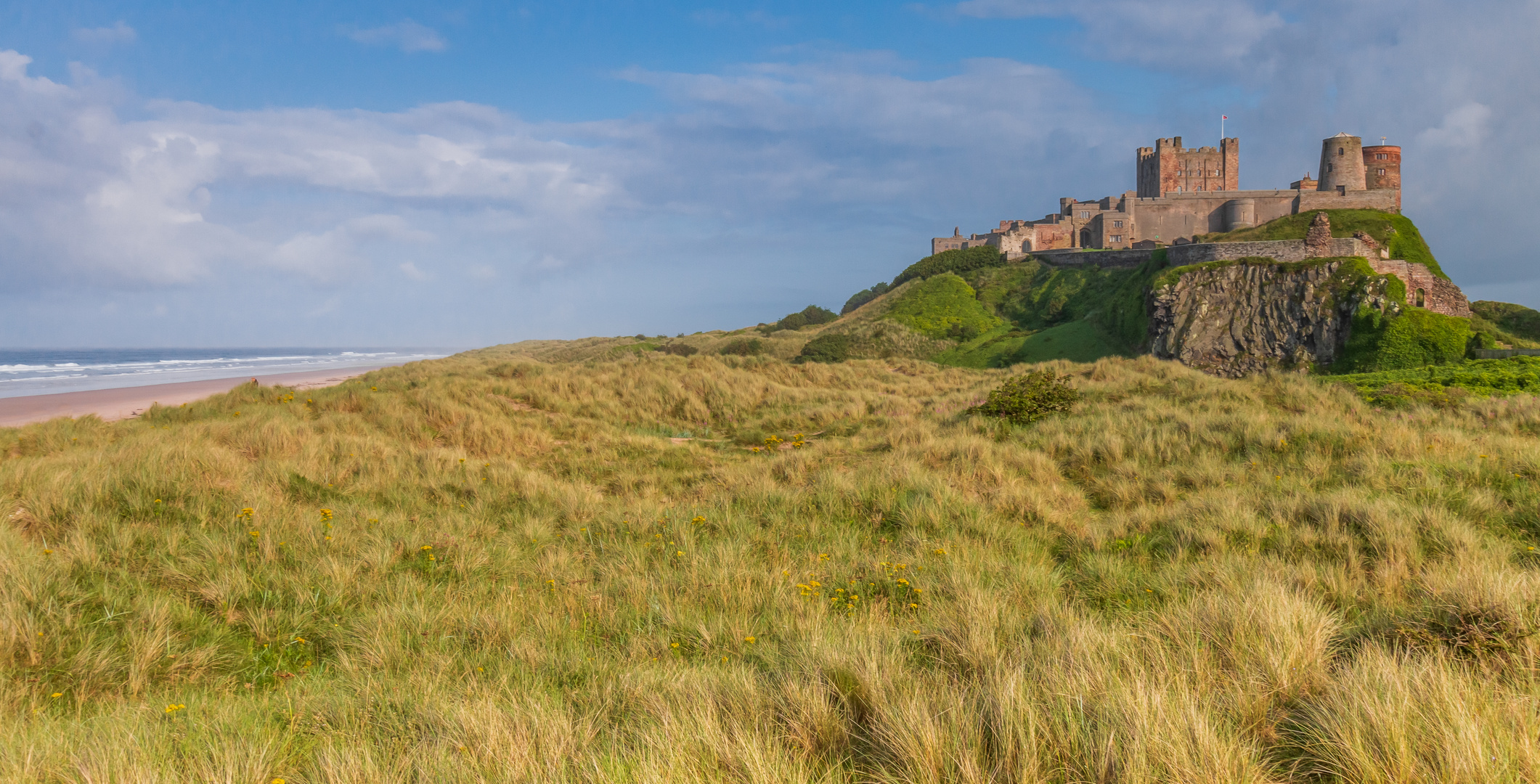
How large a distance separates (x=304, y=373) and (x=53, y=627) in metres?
50.3

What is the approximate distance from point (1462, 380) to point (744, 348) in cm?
3232

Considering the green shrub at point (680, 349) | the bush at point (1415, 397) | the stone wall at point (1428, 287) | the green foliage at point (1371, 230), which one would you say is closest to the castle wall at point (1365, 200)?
the green foliage at point (1371, 230)

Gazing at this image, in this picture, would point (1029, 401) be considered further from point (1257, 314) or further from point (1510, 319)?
point (1510, 319)

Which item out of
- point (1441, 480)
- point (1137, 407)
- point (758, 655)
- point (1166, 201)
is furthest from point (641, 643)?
point (1166, 201)

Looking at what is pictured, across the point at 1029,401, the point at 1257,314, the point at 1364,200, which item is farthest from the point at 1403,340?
the point at 1364,200

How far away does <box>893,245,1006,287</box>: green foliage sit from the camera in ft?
186

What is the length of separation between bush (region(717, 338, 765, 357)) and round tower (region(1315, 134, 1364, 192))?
4030 cm

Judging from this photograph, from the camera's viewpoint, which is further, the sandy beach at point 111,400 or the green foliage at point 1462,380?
the sandy beach at point 111,400

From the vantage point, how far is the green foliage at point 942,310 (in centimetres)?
4356

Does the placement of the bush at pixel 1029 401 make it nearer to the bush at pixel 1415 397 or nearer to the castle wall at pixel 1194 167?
the bush at pixel 1415 397

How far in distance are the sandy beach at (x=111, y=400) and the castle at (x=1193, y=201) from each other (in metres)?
46.5

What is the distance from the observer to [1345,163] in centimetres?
4547

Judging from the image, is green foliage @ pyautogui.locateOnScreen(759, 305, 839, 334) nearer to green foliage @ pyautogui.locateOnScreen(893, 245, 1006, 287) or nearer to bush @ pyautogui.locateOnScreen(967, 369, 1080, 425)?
green foliage @ pyautogui.locateOnScreen(893, 245, 1006, 287)

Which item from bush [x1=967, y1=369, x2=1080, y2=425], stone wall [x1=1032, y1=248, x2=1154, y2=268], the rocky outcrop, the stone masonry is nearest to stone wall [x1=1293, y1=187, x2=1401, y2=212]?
stone wall [x1=1032, y1=248, x2=1154, y2=268]
